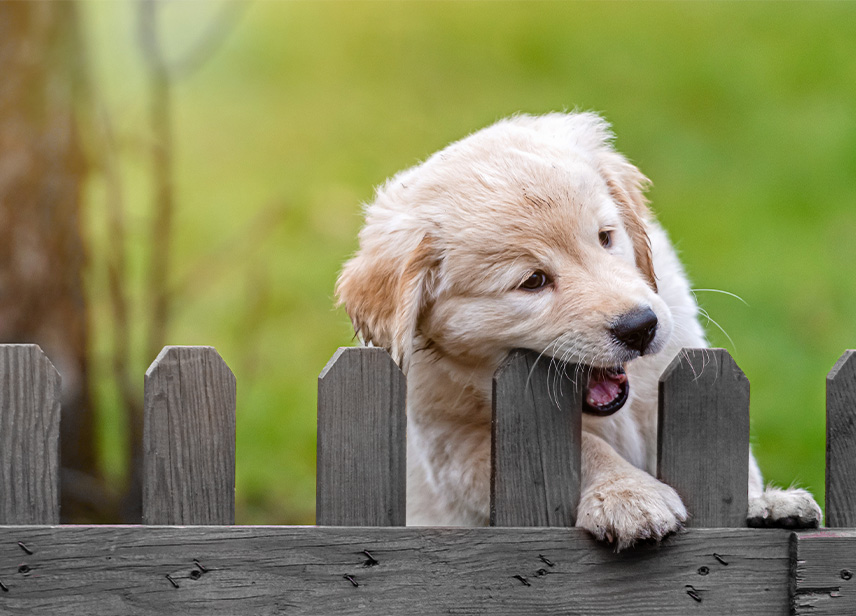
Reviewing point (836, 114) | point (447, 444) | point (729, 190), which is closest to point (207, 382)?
point (447, 444)

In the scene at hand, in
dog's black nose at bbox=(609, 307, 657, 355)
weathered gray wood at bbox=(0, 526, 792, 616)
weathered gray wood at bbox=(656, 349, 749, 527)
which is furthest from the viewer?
dog's black nose at bbox=(609, 307, 657, 355)

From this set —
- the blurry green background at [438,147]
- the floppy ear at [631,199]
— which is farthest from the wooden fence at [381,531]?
the blurry green background at [438,147]

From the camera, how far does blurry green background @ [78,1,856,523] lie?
559 cm

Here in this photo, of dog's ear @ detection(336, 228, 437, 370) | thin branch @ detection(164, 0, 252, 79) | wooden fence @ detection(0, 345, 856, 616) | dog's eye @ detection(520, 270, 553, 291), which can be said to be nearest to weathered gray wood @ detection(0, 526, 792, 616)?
wooden fence @ detection(0, 345, 856, 616)

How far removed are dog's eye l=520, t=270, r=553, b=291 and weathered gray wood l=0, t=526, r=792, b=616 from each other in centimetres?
69

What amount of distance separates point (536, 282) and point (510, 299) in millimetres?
86

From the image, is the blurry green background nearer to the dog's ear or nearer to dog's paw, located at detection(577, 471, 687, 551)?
the dog's ear

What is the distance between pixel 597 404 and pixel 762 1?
7.07m

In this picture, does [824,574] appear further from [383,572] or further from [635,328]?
[383,572]

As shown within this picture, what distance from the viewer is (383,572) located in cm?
195

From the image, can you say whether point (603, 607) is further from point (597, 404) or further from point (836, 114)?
point (836, 114)

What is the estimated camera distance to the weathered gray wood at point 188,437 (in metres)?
1.96

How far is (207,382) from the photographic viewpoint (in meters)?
1.98

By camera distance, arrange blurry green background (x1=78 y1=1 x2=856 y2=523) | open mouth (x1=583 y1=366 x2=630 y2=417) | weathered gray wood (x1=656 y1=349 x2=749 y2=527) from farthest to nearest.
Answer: blurry green background (x1=78 y1=1 x2=856 y2=523), open mouth (x1=583 y1=366 x2=630 y2=417), weathered gray wood (x1=656 y1=349 x2=749 y2=527)
